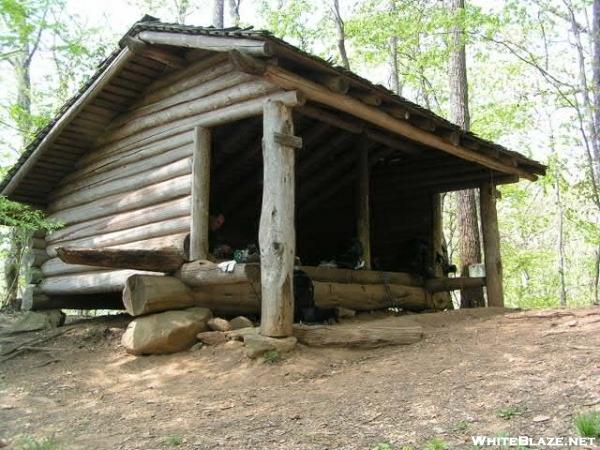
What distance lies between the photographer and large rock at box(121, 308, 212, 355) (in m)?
7.19

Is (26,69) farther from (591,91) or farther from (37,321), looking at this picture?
(591,91)

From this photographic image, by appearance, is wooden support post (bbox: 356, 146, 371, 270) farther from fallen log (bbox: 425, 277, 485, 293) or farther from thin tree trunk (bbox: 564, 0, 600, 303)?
thin tree trunk (bbox: 564, 0, 600, 303)

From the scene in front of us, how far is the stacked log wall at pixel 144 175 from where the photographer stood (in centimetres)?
818

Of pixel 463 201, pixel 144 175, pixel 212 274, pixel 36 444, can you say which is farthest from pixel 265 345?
pixel 463 201

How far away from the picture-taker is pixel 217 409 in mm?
5207

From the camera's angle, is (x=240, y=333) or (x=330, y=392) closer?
(x=330, y=392)

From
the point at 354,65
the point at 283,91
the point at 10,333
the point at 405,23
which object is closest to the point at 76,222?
the point at 10,333

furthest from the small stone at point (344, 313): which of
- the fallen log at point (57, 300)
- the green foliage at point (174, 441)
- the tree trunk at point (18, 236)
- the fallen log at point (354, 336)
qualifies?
the tree trunk at point (18, 236)

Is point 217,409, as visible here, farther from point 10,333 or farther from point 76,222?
point 76,222

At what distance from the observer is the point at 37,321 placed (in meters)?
9.86

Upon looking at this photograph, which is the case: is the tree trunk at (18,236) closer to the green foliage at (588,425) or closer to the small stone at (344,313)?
the small stone at (344,313)

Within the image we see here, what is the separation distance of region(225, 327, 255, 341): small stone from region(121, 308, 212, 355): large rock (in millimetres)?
570

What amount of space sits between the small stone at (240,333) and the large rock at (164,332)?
0.57 meters

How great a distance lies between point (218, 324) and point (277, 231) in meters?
1.74
